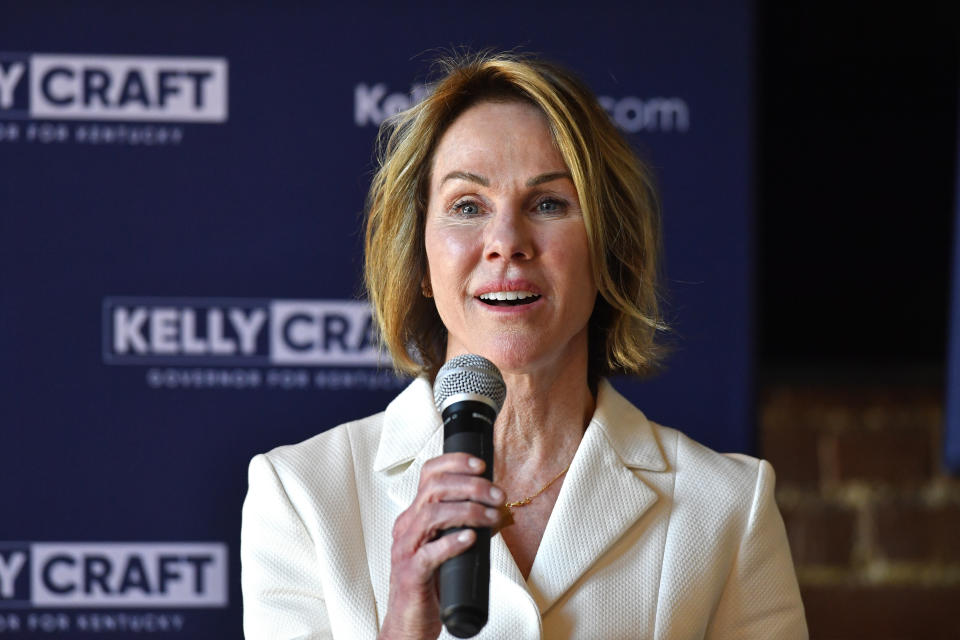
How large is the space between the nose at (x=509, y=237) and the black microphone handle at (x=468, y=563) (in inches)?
17.4

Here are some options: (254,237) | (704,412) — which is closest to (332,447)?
(254,237)

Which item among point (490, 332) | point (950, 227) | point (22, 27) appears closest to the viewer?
point (490, 332)

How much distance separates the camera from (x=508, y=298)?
188cm

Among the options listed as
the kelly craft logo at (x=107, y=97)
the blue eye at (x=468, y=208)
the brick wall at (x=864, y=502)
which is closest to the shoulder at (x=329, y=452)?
the blue eye at (x=468, y=208)

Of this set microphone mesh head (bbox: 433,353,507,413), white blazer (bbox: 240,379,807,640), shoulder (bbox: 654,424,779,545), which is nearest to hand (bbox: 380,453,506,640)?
microphone mesh head (bbox: 433,353,507,413)

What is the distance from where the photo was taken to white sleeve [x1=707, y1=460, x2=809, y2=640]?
1.93 m

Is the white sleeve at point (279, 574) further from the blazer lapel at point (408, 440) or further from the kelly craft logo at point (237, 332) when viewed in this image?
the kelly craft logo at point (237, 332)

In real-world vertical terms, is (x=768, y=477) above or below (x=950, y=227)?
below

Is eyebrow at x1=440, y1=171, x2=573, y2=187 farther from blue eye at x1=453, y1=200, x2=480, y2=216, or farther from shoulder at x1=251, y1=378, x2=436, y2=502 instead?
shoulder at x1=251, y1=378, x2=436, y2=502

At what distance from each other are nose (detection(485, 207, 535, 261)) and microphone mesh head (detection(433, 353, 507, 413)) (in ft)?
1.09

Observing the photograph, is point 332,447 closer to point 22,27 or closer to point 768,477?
point 768,477

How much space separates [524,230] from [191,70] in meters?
1.19

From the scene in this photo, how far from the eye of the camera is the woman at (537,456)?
187cm

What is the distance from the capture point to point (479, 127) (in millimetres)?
1995
